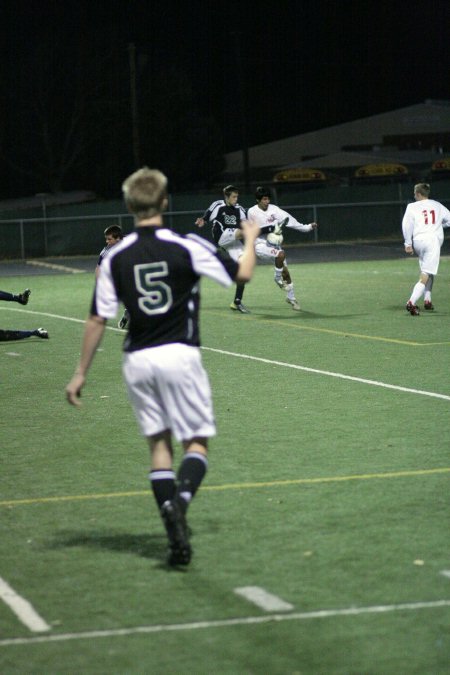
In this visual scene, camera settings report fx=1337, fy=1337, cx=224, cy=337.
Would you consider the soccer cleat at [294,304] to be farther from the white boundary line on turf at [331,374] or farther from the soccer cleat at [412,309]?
the white boundary line on turf at [331,374]

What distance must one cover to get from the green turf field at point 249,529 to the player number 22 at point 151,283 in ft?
4.53

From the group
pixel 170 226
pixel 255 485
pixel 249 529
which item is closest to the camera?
pixel 249 529

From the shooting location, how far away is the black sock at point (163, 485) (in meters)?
6.92

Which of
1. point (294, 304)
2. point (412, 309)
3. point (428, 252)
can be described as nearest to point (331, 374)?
point (412, 309)

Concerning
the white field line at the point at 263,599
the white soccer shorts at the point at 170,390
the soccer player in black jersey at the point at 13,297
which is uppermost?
the white soccer shorts at the point at 170,390

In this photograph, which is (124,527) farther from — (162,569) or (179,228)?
(179,228)

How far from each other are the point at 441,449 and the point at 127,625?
4.56m

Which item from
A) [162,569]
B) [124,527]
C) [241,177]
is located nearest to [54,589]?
[162,569]

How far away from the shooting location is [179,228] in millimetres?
47875

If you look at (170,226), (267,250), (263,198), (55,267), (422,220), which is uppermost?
(263,198)

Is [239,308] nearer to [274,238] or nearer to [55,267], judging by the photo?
[274,238]

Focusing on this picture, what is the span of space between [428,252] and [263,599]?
1525 cm

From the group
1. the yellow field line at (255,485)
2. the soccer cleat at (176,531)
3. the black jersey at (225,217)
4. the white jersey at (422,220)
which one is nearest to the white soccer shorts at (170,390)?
the soccer cleat at (176,531)

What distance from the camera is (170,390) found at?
266 inches
